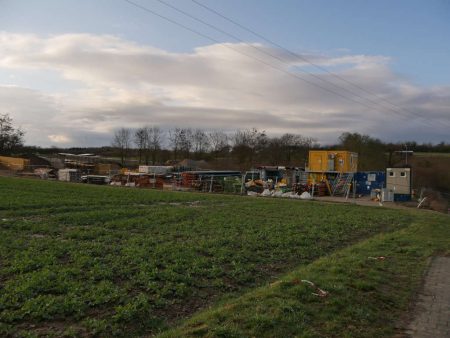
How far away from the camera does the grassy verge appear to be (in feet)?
17.3

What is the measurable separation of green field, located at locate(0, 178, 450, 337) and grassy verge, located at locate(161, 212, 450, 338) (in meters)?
0.02

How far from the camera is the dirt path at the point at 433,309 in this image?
5.64 metres

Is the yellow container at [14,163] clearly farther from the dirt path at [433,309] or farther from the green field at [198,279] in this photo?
the dirt path at [433,309]

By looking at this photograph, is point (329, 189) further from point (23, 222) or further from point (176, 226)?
point (23, 222)

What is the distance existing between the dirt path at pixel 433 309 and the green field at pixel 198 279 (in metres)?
0.24

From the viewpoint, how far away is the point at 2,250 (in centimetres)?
929

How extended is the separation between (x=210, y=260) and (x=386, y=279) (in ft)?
11.1

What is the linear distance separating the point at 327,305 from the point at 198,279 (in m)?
2.43

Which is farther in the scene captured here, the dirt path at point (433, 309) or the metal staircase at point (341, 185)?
the metal staircase at point (341, 185)

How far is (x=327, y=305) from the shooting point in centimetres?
635

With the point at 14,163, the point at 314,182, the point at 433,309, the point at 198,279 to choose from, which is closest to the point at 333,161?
the point at 314,182

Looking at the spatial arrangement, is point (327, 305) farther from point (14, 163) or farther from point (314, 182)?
point (14, 163)

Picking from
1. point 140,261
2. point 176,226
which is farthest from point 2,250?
point 176,226

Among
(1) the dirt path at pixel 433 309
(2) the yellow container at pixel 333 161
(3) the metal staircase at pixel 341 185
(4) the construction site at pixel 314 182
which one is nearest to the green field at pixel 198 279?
(1) the dirt path at pixel 433 309
